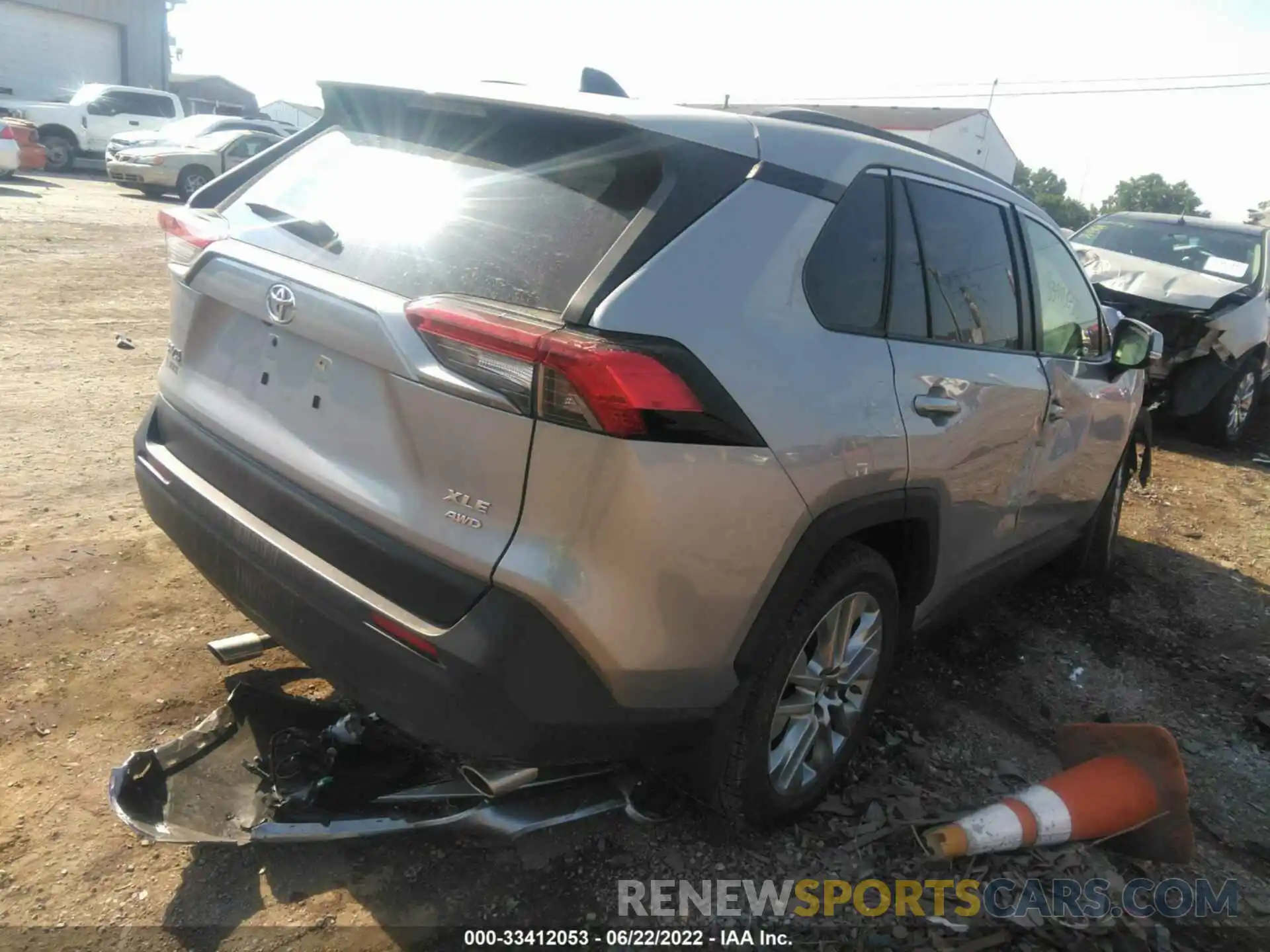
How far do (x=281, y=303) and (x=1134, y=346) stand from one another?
3.39 m

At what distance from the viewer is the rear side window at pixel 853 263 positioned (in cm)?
238

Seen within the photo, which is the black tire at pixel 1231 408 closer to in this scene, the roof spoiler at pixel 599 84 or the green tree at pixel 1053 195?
the roof spoiler at pixel 599 84

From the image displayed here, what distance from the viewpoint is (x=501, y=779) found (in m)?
2.30

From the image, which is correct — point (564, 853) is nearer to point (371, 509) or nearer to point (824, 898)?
point (824, 898)

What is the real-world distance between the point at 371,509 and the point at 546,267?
26.5 inches

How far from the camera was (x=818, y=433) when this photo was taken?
2.28 m

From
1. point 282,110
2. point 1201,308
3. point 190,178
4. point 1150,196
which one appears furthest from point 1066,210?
point 1201,308

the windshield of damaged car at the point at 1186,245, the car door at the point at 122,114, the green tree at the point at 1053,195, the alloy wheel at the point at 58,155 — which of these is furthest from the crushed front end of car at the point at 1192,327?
the green tree at the point at 1053,195

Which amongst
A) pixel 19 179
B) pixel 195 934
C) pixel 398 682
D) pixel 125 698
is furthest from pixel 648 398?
pixel 19 179

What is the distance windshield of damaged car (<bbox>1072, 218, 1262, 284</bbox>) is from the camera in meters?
8.64

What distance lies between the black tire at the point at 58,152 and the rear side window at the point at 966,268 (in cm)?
2404

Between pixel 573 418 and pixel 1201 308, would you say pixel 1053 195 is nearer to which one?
pixel 1201 308

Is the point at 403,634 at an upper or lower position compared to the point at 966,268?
lower

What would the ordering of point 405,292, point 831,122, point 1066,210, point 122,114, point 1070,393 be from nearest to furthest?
point 405,292 < point 831,122 < point 1070,393 < point 122,114 < point 1066,210
